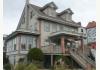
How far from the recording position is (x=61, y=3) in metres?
2.81

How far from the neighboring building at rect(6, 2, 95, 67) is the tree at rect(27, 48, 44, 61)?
0.23 ft

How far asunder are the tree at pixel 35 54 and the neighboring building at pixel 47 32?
71 millimetres

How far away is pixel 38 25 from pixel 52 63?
0.73m

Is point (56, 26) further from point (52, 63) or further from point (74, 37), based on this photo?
point (52, 63)

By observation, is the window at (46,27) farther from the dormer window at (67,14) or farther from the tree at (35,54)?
the tree at (35,54)

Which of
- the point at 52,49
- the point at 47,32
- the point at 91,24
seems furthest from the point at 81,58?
the point at 91,24

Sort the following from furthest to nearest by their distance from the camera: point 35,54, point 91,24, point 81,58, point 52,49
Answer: point 81,58 < point 52,49 < point 35,54 < point 91,24

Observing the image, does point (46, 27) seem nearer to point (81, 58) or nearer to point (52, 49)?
point (52, 49)

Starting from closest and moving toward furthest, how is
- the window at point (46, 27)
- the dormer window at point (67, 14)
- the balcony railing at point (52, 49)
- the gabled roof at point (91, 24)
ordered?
the gabled roof at point (91, 24)
the dormer window at point (67, 14)
the balcony railing at point (52, 49)
the window at point (46, 27)

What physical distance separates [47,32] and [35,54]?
2.00 feet

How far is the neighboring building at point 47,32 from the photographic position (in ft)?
9.72

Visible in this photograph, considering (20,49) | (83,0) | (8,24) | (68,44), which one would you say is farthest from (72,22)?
(8,24)

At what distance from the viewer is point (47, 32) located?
3.30 m

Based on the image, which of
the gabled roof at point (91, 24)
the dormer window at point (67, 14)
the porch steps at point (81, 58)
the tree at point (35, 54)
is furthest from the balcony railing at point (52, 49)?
the gabled roof at point (91, 24)
